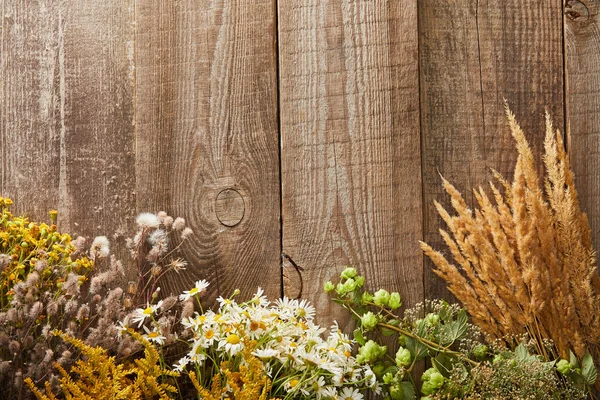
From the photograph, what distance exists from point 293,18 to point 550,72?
0.78m

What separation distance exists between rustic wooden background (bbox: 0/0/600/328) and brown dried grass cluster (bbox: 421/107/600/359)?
139mm

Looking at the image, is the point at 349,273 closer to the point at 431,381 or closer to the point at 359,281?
the point at 359,281

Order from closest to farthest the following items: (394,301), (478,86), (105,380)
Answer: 1. (105,380)
2. (394,301)
3. (478,86)

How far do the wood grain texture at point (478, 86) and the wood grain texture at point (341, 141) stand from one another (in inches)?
3.8

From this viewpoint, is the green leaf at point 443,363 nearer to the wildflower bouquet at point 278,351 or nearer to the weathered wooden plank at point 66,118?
the wildflower bouquet at point 278,351

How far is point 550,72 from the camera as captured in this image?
2020 mm

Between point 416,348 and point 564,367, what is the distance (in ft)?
1.26

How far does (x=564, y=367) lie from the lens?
179 cm

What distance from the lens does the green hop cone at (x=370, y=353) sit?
1.86 m

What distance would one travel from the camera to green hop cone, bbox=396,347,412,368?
185 cm

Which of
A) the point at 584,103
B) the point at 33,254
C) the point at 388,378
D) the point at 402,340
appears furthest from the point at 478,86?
the point at 33,254

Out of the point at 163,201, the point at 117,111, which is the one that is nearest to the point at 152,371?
the point at 163,201

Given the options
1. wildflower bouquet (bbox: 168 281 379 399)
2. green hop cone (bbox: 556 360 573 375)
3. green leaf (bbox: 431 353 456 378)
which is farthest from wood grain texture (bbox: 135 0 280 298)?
green hop cone (bbox: 556 360 573 375)

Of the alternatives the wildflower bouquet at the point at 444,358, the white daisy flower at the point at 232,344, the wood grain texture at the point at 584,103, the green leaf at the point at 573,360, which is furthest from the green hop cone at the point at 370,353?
the wood grain texture at the point at 584,103
